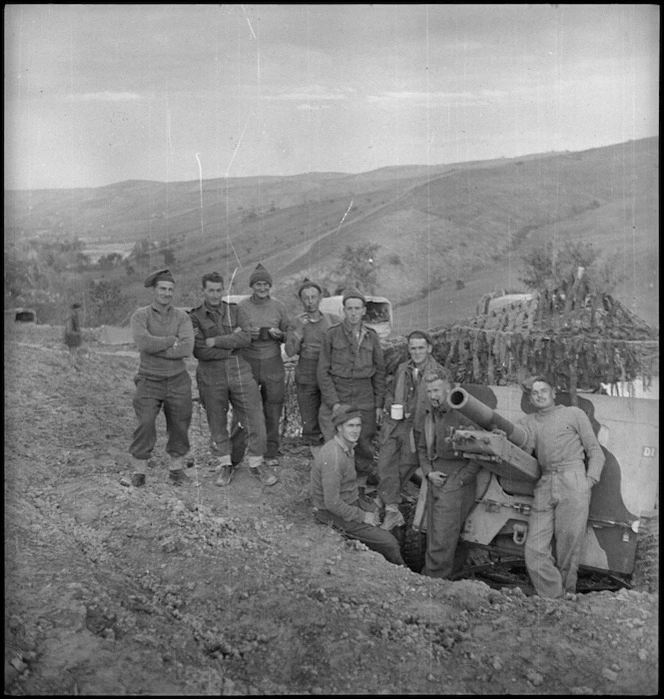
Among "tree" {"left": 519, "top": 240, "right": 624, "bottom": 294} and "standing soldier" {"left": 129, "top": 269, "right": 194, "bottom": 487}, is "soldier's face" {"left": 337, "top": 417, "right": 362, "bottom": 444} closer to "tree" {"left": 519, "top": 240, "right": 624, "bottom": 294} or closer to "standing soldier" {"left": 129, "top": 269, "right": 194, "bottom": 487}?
"standing soldier" {"left": 129, "top": 269, "right": 194, "bottom": 487}

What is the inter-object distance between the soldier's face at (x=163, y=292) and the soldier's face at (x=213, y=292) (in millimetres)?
347

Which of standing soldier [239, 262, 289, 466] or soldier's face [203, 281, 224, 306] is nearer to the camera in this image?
soldier's face [203, 281, 224, 306]

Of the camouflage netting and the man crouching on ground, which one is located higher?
the camouflage netting

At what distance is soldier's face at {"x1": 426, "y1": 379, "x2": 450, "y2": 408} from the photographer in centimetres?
607

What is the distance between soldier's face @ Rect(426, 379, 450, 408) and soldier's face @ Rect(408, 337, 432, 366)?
0.35 metres

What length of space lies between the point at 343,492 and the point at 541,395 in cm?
187

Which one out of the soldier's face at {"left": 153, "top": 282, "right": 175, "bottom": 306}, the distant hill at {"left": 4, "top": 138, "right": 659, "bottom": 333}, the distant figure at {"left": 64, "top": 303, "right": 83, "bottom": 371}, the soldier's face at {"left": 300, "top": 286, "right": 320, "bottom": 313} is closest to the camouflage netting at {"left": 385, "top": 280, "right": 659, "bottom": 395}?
the soldier's face at {"left": 300, "top": 286, "right": 320, "bottom": 313}

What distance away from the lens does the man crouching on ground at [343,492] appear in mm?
5973

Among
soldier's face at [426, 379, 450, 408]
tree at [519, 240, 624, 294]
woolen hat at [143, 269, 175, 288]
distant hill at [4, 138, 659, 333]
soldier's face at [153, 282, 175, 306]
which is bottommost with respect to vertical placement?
soldier's face at [426, 379, 450, 408]

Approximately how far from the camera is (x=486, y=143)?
17.0m

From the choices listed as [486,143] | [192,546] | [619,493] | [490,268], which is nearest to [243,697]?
[192,546]

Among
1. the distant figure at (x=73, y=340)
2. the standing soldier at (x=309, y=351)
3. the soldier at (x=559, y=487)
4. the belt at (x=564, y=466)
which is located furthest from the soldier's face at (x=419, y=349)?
the distant figure at (x=73, y=340)

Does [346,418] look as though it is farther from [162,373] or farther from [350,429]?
[162,373]

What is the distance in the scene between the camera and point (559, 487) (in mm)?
5656
